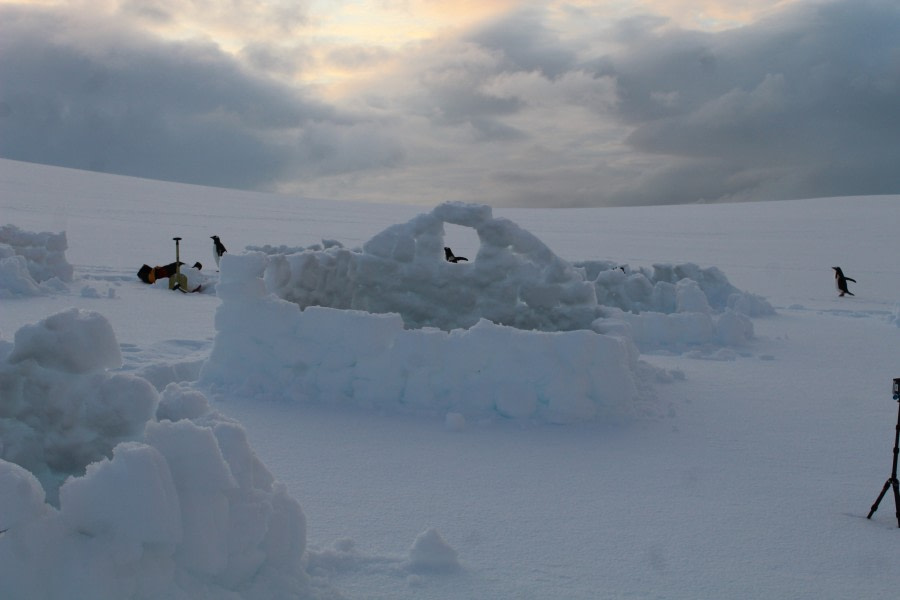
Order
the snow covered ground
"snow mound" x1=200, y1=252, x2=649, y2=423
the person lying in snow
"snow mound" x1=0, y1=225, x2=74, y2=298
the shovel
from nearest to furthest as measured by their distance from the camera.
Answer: the snow covered ground → "snow mound" x1=200, y1=252, x2=649, y2=423 → "snow mound" x1=0, y1=225, x2=74, y2=298 → the shovel → the person lying in snow

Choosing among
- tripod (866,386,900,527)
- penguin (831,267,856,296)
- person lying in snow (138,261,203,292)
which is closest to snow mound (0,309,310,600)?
tripod (866,386,900,527)

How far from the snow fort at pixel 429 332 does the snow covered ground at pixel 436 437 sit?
0.02 m

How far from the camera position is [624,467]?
4977 mm

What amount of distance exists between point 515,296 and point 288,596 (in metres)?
5.86

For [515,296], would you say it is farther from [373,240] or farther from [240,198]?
[240,198]

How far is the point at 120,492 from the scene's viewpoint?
2.42 m

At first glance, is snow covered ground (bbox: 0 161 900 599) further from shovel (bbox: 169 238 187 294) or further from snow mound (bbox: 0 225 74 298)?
shovel (bbox: 169 238 187 294)

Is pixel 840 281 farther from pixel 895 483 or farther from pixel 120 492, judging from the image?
pixel 120 492

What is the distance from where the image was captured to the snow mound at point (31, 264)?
12367 millimetres

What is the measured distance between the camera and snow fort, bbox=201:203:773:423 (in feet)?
20.2

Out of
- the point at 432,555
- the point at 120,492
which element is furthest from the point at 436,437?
the point at 120,492

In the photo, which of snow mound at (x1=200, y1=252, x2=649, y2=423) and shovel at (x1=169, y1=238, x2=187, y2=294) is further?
shovel at (x1=169, y1=238, x2=187, y2=294)

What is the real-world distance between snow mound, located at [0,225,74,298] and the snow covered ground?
0.08 metres

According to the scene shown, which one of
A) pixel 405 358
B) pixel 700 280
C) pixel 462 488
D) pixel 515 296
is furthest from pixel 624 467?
pixel 700 280
